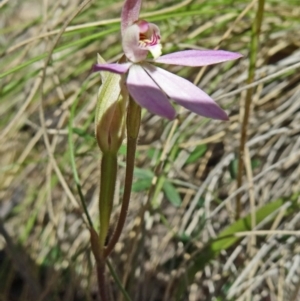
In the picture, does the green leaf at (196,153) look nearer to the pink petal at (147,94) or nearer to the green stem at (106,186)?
the green stem at (106,186)

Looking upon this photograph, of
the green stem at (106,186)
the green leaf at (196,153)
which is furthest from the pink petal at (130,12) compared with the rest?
the green leaf at (196,153)

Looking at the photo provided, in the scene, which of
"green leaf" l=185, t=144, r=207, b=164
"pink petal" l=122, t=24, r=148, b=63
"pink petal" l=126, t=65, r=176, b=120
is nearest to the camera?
"pink petal" l=126, t=65, r=176, b=120

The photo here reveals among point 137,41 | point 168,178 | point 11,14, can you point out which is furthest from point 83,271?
point 11,14

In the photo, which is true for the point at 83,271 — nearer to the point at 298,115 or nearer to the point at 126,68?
the point at 298,115

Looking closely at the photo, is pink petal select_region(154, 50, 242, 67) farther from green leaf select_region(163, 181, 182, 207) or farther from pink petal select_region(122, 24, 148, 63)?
green leaf select_region(163, 181, 182, 207)

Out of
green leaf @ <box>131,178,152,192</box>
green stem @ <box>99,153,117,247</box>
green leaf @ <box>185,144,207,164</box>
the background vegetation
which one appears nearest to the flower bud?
green stem @ <box>99,153,117,247</box>

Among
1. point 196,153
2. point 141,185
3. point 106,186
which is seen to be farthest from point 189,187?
point 106,186

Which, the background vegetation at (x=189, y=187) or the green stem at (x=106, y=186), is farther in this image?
the background vegetation at (x=189, y=187)
